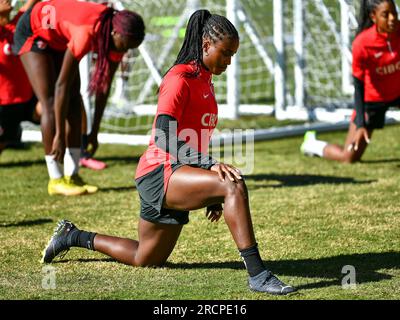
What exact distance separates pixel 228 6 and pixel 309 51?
2737 mm

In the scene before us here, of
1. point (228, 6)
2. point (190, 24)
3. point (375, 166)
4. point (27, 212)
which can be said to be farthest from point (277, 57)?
point (190, 24)

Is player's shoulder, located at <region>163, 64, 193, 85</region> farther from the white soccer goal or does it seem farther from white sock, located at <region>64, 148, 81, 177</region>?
the white soccer goal

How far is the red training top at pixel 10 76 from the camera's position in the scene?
30.4ft

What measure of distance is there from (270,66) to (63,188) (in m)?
5.72

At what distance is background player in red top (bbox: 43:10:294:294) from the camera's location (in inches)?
207

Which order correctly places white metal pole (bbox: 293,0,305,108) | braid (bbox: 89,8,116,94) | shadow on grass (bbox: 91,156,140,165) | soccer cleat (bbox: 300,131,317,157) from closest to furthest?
braid (bbox: 89,8,116,94) < soccer cleat (bbox: 300,131,317,157) < shadow on grass (bbox: 91,156,140,165) < white metal pole (bbox: 293,0,305,108)

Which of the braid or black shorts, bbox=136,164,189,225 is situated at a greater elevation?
the braid

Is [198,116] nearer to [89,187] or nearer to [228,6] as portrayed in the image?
→ [89,187]

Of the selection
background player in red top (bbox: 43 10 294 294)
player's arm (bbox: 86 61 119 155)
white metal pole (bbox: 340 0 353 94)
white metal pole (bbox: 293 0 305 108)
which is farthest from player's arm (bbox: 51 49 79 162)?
white metal pole (bbox: 340 0 353 94)

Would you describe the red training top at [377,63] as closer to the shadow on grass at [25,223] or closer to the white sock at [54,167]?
the white sock at [54,167]

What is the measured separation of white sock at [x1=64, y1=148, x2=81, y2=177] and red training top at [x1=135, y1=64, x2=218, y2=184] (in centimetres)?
306

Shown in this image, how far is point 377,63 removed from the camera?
31.0 ft

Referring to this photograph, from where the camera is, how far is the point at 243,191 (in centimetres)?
523

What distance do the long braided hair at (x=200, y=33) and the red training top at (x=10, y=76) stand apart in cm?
386
